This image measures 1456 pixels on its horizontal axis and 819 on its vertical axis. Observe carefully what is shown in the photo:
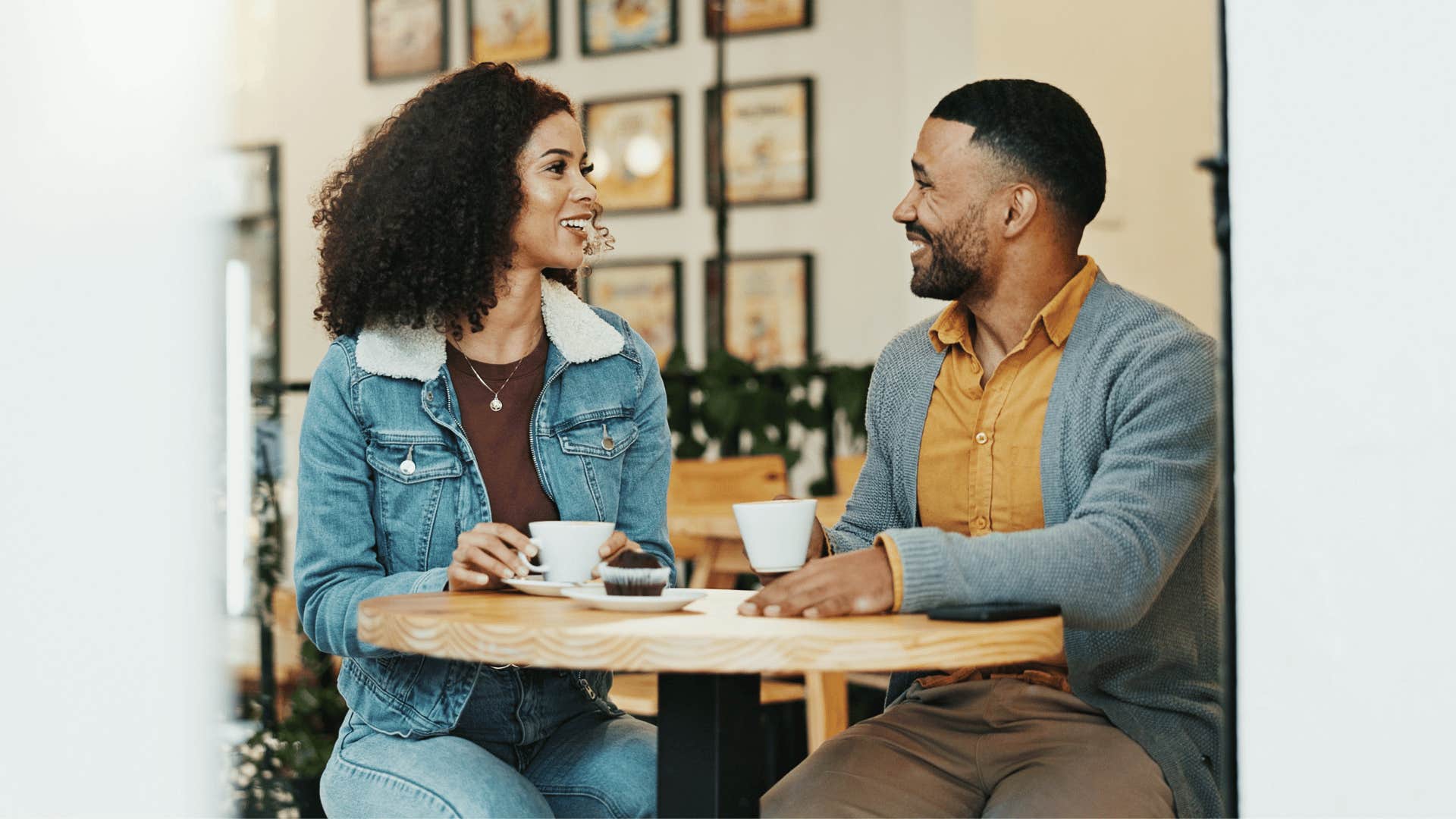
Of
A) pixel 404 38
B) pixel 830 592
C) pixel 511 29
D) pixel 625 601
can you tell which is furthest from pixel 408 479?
pixel 404 38

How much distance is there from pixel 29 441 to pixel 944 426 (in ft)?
4.29

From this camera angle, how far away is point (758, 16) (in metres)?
6.18

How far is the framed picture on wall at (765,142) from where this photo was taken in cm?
607

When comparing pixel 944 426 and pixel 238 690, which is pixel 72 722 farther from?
pixel 238 690

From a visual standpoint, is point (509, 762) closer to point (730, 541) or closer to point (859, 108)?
point (730, 541)

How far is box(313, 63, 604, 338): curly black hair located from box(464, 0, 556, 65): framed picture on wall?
4771 millimetres

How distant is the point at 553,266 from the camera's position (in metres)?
1.98

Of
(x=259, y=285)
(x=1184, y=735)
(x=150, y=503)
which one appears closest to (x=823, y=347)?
(x=259, y=285)

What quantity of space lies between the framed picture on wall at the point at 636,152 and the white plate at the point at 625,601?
5005 mm

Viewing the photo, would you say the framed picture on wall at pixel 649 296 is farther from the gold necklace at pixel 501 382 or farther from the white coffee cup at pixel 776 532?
the white coffee cup at pixel 776 532

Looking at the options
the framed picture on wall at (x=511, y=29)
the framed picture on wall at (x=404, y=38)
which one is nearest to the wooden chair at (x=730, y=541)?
the framed picture on wall at (x=511, y=29)

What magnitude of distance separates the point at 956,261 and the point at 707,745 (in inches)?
30.7

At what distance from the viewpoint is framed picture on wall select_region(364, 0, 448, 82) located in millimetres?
6656

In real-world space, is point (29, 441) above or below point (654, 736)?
above
